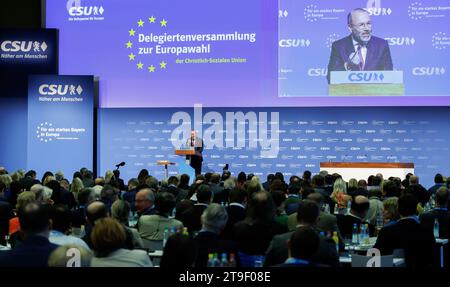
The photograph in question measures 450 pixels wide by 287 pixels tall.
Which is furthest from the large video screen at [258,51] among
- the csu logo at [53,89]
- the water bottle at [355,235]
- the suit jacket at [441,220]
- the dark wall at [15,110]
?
the water bottle at [355,235]

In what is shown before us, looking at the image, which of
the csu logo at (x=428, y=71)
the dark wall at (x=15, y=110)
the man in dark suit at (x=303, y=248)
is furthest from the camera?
the dark wall at (x=15, y=110)

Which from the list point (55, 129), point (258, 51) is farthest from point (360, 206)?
point (55, 129)

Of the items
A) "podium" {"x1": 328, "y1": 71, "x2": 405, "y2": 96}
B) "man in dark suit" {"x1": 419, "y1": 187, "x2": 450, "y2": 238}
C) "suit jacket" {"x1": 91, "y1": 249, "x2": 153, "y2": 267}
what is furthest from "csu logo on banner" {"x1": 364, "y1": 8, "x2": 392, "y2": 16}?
"suit jacket" {"x1": 91, "y1": 249, "x2": 153, "y2": 267}

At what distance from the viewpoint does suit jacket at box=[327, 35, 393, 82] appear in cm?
1555

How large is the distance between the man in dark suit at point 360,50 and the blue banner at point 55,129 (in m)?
5.71

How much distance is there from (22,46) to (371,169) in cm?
864

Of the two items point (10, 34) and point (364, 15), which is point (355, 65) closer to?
point (364, 15)

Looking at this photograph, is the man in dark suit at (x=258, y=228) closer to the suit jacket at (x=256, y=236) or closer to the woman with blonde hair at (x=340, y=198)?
the suit jacket at (x=256, y=236)

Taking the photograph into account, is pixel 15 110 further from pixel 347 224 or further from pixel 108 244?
pixel 108 244

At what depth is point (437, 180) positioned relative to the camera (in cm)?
1186

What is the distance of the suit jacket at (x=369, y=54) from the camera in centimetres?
1555

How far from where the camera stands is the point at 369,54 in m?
15.6
